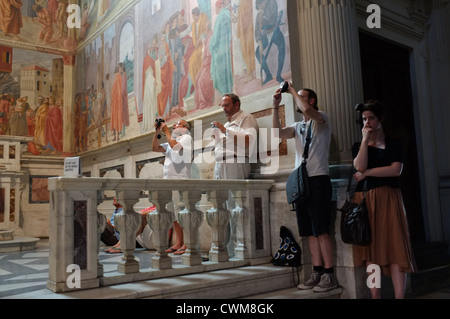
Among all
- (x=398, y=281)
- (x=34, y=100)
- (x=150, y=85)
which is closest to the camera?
(x=398, y=281)

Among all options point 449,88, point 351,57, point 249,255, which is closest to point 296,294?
point 249,255

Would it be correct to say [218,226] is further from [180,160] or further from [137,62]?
[137,62]

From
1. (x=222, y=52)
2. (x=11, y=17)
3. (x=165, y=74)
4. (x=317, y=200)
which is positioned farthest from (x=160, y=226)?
A: (x=11, y=17)

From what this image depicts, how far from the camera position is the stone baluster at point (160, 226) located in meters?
3.65

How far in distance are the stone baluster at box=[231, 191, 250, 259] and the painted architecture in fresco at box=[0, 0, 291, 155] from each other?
66.2 inches

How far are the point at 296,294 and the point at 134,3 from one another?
7.53 m

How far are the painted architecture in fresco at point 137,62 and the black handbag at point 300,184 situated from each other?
1.61 metres

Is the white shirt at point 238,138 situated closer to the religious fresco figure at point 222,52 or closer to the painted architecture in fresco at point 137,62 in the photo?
the painted architecture in fresco at point 137,62

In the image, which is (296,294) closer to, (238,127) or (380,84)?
(238,127)

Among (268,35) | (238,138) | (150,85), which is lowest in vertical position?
(238,138)

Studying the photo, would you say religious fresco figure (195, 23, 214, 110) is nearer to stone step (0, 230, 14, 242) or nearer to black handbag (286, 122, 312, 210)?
black handbag (286, 122, 312, 210)

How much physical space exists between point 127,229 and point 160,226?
0.32 metres

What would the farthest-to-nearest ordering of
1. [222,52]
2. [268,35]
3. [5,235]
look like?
[5,235] → [222,52] → [268,35]

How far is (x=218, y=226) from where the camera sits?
4152 mm
